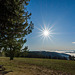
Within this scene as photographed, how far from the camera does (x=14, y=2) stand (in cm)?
1030

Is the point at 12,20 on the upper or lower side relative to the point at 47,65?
upper

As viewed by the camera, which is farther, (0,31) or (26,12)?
(26,12)

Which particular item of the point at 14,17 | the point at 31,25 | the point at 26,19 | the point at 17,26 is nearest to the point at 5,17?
the point at 14,17

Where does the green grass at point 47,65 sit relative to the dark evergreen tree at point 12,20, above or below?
below

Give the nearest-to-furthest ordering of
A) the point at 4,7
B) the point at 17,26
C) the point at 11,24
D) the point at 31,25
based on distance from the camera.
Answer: the point at 4,7 → the point at 11,24 → the point at 17,26 → the point at 31,25

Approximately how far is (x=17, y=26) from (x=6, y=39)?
265 cm

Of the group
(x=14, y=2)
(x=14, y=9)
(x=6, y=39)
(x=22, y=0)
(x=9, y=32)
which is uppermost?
(x=22, y=0)

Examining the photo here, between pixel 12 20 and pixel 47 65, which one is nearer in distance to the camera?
pixel 12 20

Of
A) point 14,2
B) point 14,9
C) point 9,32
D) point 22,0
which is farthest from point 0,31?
point 22,0

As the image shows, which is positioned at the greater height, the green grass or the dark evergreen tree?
the dark evergreen tree

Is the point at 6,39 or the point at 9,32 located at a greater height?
the point at 9,32

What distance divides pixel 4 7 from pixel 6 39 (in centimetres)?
456

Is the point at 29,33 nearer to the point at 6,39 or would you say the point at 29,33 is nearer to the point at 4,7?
the point at 6,39

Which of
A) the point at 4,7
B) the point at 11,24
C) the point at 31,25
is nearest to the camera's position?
the point at 4,7
